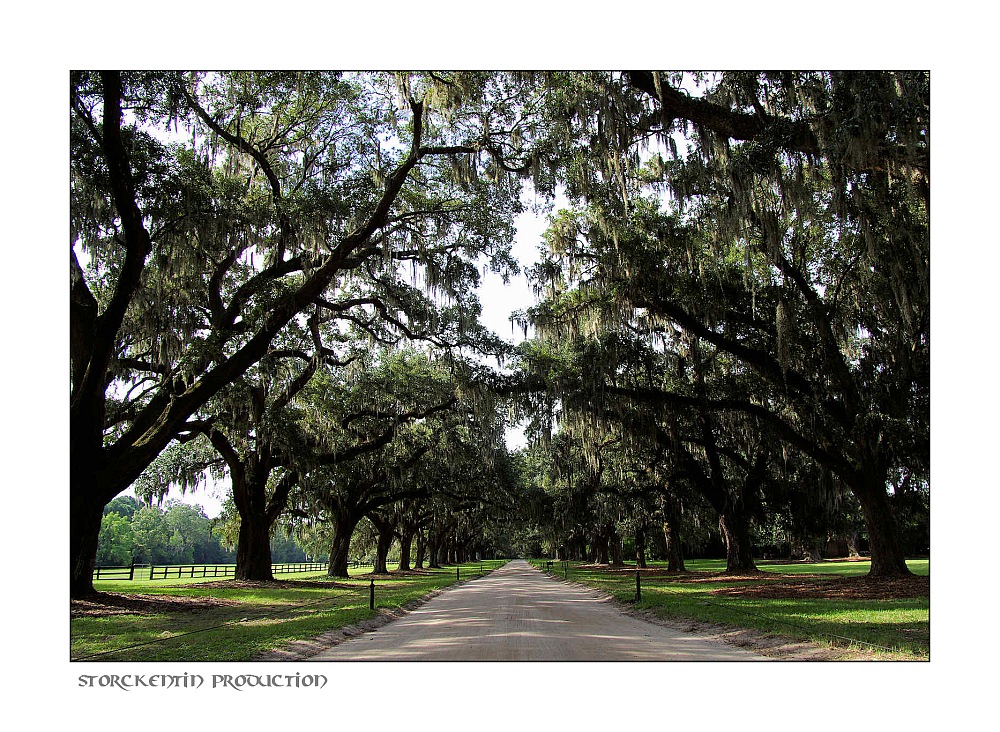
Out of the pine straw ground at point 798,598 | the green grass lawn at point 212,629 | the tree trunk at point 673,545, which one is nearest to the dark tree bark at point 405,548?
the tree trunk at point 673,545

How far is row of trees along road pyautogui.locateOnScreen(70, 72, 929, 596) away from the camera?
9.68m

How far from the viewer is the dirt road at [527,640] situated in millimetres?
7379

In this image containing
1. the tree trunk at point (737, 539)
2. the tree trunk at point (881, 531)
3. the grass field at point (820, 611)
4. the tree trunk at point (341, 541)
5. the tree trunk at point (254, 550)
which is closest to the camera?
the grass field at point (820, 611)

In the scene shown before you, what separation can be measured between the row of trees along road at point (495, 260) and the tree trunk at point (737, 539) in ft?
15.6

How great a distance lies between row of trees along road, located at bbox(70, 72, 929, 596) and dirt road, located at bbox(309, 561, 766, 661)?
5.24 m

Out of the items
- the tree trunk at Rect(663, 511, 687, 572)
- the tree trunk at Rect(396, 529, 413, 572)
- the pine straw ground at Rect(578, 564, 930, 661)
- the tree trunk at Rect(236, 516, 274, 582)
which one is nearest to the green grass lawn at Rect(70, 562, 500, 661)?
the pine straw ground at Rect(578, 564, 930, 661)

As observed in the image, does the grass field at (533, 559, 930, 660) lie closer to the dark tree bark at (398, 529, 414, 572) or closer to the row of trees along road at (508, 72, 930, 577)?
the row of trees along road at (508, 72, 930, 577)

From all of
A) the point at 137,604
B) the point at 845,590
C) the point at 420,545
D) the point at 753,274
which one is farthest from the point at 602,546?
the point at 137,604

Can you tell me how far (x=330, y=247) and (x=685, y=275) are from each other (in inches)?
338

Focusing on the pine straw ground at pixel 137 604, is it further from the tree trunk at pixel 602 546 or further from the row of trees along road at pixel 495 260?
the tree trunk at pixel 602 546

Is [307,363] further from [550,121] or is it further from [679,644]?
[679,644]

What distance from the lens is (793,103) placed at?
30.4ft

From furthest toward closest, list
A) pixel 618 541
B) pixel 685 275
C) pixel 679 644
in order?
pixel 618 541
pixel 685 275
pixel 679 644

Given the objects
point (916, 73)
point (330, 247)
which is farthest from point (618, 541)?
point (916, 73)
